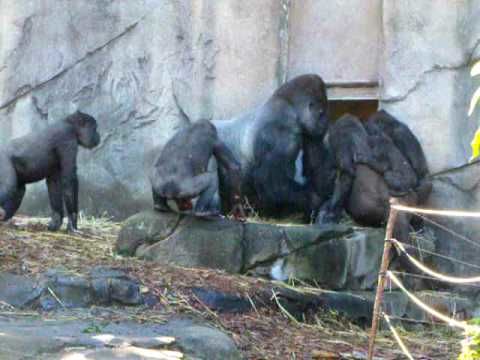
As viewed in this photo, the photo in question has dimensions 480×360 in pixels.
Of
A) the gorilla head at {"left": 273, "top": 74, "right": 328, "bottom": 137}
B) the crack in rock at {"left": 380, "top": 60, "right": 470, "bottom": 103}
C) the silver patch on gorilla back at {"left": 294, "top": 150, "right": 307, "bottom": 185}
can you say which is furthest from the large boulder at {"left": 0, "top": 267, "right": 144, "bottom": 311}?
the crack in rock at {"left": 380, "top": 60, "right": 470, "bottom": 103}

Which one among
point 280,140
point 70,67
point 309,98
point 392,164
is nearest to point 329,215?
point 392,164

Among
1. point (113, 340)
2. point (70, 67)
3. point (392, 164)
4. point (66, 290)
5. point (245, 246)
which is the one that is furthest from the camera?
point (70, 67)

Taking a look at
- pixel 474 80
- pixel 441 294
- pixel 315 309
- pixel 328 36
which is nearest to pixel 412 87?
pixel 474 80

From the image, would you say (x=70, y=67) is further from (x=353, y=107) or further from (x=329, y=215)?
(x=329, y=215)

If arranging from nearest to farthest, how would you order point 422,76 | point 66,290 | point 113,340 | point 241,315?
1. point 113,340
2. point 66,290
3. point 241,315
4. point 422,76

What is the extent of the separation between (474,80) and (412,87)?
0.51 m

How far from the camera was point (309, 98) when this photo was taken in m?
8.69

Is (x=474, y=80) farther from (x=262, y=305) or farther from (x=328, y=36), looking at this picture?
(x=262, y=305)

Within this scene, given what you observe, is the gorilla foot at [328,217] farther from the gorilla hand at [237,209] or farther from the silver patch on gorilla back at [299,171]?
the gorilla hand at [237,209]

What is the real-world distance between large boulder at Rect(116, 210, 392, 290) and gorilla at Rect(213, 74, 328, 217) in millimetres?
1079

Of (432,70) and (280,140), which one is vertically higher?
(432,70)

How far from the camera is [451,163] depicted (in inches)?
332

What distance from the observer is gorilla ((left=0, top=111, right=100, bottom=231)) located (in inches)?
319

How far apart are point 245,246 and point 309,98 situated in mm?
1899
